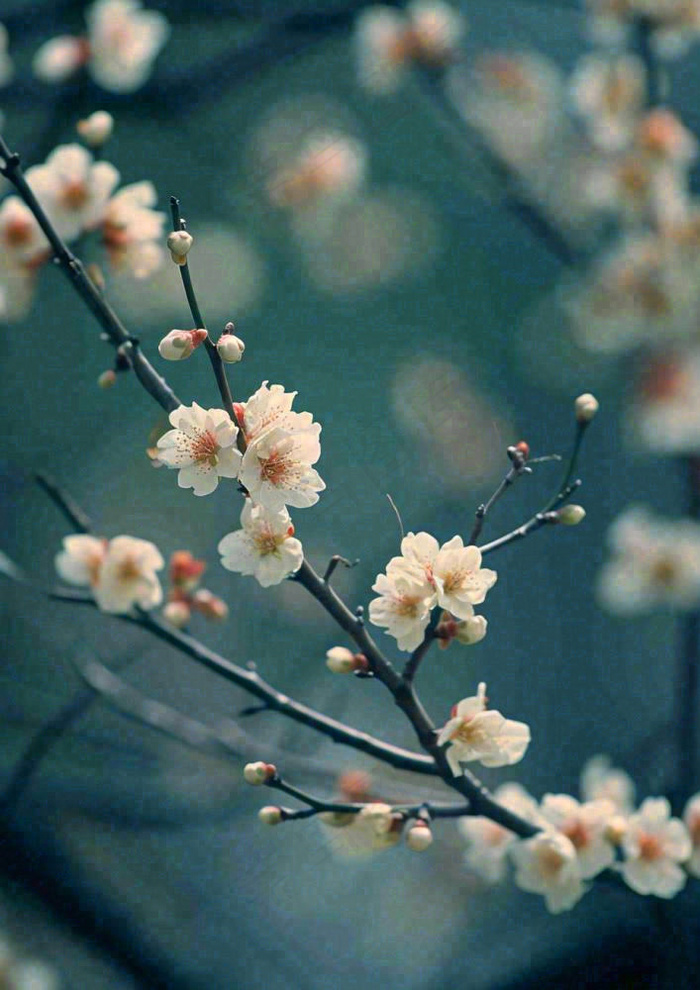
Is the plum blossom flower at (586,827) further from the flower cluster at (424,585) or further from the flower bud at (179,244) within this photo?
the flower bud at (179,244)

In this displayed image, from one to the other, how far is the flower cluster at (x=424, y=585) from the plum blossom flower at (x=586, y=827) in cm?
36

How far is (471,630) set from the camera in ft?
3.07

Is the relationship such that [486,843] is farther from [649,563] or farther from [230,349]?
[649,563]

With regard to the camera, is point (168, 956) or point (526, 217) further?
point (526, 217)

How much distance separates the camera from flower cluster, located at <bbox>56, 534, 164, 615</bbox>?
110 centimetres

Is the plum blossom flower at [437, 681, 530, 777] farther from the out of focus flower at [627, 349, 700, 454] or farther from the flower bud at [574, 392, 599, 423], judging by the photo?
the out of focus flower at [627, 349, 700, 454]

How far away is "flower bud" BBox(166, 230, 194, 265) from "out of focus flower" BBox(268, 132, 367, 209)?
206 cm

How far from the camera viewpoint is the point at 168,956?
2000mm

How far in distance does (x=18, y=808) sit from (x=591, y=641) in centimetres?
167

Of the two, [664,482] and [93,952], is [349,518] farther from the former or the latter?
[664,482]

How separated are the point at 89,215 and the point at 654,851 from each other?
1.07 meters

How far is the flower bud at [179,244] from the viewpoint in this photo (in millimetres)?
816

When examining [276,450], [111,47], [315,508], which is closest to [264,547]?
[276,450]

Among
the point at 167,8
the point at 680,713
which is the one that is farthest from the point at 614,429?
the point at 167,8
